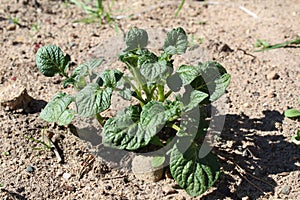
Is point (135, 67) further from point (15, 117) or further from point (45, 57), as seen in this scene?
point (15, 117)

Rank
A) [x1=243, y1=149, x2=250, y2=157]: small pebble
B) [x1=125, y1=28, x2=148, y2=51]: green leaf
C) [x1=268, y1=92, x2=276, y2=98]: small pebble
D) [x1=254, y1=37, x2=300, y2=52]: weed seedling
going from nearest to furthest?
[x1=125, y1=28, x2=148, y2=51]: green leaf < [x1=243, y1=149, x2=250, y2=157]: small pebble < [x1=268, y1=92, x2=276, y2=98]: small pebble < [x1=254, y1=37, x2=300, y2=52]: weed seedling

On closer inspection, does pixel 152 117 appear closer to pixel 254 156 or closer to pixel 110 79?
pixel 110 79

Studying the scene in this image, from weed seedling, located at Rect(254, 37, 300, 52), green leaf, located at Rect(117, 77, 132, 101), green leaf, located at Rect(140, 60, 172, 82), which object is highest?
green leaf, located at Rect(140, 60, 172, 82)

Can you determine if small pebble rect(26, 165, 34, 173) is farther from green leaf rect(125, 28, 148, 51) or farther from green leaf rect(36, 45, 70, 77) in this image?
green leaf rect(125, 28, 148, 51)

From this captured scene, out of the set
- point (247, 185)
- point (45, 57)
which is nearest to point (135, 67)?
point (45, 57)

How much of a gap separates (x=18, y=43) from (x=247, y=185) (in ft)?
5.05

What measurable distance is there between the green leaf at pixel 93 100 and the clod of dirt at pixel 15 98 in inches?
20.2

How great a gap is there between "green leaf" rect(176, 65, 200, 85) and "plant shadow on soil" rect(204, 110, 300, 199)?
43cm

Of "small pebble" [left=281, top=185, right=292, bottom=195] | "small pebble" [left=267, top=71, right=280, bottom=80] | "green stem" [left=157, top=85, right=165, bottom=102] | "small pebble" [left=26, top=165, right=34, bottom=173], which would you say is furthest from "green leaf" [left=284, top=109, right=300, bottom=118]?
"small pebble" [left=26, top=165, right=34, bottom=173]

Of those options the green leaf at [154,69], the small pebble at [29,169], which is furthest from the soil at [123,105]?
the green leaf at [154,69]

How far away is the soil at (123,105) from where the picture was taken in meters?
2.30

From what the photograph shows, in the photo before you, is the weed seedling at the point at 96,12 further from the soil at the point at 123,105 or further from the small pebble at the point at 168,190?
the small pebble at the point at 168,190

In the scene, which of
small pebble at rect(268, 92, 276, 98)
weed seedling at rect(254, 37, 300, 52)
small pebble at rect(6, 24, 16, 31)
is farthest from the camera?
small pebble at rect(6, 24, 16, 31)

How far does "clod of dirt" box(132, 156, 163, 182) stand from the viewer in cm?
231
